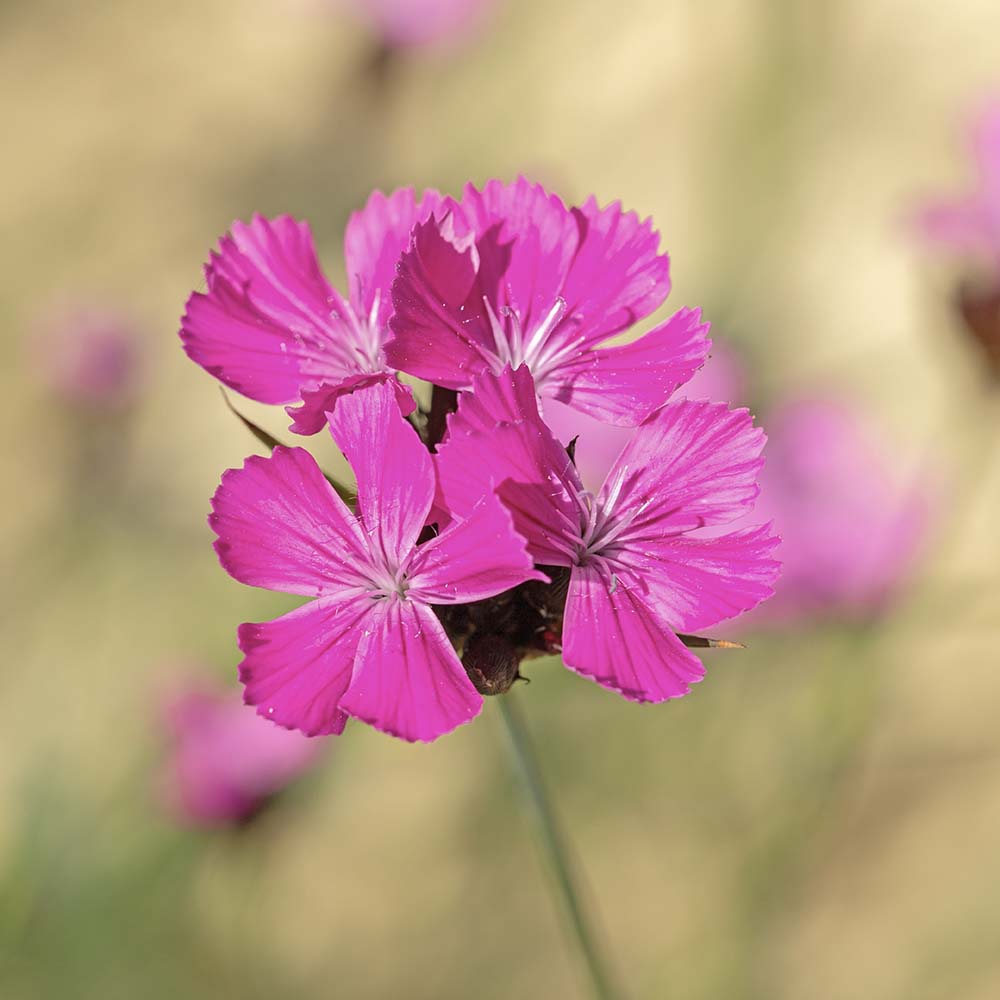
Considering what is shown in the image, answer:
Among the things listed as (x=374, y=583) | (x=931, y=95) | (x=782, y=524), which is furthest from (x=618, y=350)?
(x=931, y=95)

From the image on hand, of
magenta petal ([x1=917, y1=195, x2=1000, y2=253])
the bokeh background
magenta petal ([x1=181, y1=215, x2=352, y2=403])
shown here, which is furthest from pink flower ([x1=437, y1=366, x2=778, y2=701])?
magenta petal ([x1=917, y1=195, x2=1000, y2=253])

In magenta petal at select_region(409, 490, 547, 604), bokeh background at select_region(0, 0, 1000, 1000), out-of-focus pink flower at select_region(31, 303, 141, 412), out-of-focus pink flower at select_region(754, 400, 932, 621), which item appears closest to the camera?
magenta petal at select_region(409, 490, 547, 604)

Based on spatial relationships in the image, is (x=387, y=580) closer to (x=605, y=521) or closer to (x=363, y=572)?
(x=363, y=572)

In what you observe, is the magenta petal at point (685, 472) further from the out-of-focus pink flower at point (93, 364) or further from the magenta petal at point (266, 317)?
the out-of-focus pink flower at point (93, 364)

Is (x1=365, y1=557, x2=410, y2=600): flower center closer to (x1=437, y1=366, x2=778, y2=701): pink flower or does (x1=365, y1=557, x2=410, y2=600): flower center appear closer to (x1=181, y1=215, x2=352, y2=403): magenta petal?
(x1=437, y1=366, x2=778, y2=701): pink flower

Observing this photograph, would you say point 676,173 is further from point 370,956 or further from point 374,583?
point 374,583
